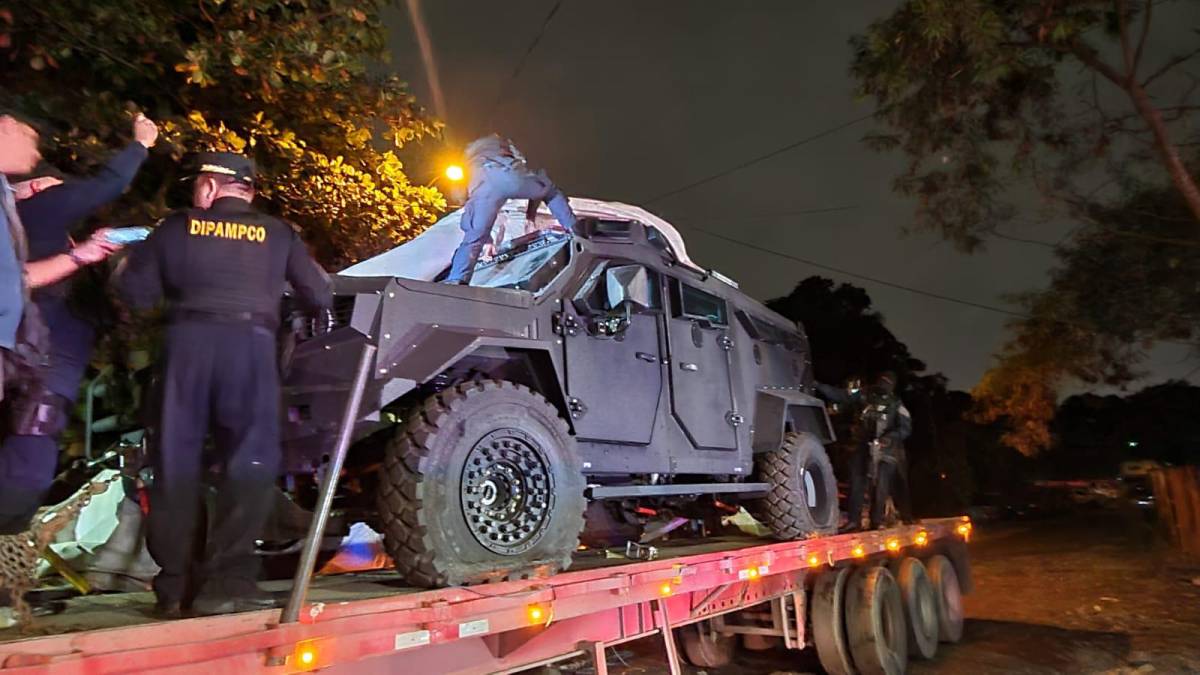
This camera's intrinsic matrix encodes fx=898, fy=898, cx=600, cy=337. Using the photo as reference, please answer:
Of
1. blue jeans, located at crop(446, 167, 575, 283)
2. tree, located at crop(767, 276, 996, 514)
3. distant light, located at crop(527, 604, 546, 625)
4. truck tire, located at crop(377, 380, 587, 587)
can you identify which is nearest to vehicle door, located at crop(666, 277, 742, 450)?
blue jeans, located at crop(446, 167, 575, 283)

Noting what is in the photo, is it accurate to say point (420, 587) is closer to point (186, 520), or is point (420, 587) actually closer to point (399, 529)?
point (399, 529)

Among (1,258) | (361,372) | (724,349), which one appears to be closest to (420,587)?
(361,372)

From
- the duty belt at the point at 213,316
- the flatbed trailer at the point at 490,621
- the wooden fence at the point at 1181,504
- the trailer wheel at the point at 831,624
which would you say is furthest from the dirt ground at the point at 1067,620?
the duty belt at the point at 213,316

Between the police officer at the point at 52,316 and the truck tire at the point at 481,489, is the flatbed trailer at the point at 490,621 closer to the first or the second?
the truck tire at the point at 481,489

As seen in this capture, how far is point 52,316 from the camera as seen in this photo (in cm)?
389

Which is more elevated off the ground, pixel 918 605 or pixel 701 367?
pixel 701 367

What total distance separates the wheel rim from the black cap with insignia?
1.59 m

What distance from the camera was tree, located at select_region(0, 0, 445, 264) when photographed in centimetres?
570

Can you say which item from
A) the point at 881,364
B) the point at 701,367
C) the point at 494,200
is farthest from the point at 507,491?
the point at 881,364

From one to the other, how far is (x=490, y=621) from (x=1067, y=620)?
10.6 metres

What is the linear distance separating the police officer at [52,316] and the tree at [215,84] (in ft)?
6.49

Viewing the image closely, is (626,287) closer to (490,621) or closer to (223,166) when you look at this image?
(490,621)

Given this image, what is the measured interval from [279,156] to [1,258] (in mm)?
4787

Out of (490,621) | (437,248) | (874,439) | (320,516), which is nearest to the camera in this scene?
(320,516)
